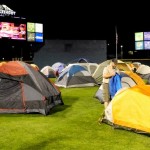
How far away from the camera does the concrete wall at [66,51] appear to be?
54688mm

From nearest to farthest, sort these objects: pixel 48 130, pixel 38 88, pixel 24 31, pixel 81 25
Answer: pixel 48 130 → pixel 38 88 → pixel 24 31 → pixel 81 25

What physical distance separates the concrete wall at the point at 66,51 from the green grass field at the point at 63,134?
42.5 m

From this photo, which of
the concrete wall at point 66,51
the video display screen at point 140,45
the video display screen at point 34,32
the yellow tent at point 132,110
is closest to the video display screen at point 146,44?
the video display screen at point 140,45

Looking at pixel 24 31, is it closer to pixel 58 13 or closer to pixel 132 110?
pixel 58 13

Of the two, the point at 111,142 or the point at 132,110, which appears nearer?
the point at 111,142

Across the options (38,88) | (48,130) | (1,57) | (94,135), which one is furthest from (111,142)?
(1,57)

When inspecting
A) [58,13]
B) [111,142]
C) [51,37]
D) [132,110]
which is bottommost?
[111,142]

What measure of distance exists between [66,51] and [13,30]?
9.13 meters

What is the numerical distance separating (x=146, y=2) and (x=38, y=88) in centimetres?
4537

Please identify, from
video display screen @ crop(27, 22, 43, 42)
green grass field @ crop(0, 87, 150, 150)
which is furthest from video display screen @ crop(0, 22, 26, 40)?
green grass field @ crop(0, 87, 150, 150)

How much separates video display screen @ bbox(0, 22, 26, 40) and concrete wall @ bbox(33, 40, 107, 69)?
3.98m

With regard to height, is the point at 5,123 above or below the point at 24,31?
below

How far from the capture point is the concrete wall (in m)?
54.7

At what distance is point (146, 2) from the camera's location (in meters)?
54.1
